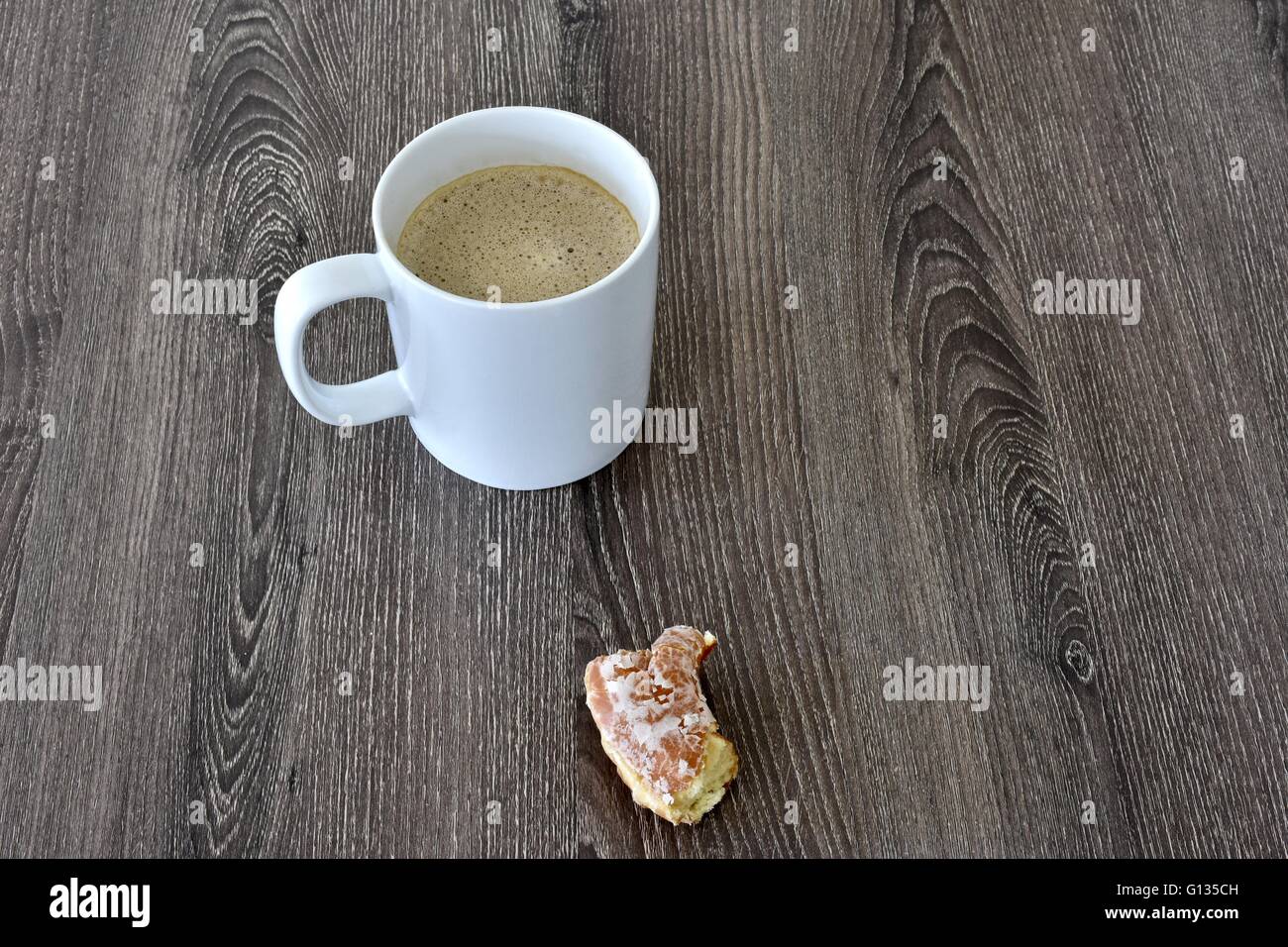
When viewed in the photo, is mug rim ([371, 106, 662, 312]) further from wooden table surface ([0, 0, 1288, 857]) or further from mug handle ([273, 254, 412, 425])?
wooden table surface ([0, 0, 1288, 857])

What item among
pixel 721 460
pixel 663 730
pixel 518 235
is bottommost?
pixel 663 730

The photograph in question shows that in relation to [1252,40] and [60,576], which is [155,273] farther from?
[1252,40]

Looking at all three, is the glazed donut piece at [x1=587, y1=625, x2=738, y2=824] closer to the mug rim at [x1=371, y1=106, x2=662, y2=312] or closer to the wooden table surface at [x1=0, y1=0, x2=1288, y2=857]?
the wooden table surface at [x1=0, y1=0, x2=1288, y2=857]

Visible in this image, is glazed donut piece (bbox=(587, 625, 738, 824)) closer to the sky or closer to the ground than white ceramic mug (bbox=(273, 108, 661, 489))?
closer to the ground

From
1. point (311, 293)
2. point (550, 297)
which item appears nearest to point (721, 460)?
point (550, 297)

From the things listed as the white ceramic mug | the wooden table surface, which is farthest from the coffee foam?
the wooden table surface

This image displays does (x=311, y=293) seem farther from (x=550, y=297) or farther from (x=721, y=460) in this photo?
(x=721, y=460)

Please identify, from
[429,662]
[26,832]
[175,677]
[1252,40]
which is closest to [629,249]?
[429,662]
